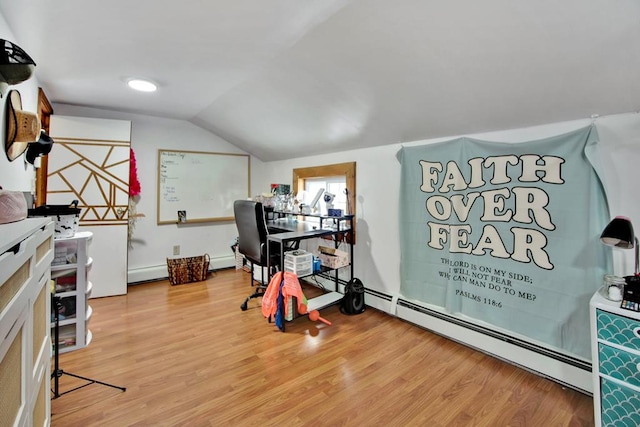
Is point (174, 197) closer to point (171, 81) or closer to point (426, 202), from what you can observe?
point (171, 81)

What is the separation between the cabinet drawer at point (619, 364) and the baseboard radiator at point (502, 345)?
39 cm

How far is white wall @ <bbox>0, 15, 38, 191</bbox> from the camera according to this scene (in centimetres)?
159

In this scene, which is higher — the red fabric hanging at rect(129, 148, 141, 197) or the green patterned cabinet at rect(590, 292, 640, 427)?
the red fabric hanging at rect(129, 148, 141, 197)

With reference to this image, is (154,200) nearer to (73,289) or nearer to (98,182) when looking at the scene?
(98,182)

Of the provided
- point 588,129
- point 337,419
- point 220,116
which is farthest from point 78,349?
point 588,129

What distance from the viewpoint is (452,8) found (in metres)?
1.37

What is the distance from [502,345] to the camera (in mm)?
1988

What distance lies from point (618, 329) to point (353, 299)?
1800 mm

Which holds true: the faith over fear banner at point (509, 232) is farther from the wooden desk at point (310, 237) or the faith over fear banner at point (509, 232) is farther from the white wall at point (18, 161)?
the white wall at point (18, 161)

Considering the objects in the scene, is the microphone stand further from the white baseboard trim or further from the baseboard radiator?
the baseboard radiator

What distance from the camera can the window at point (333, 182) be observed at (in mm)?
3086

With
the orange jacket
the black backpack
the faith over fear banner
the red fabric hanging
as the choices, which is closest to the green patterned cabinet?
the faith over fear banner

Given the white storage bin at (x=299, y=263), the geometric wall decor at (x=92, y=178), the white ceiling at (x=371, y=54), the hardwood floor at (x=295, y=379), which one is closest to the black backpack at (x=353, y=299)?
the hardwood floor at (x=295, y=379)

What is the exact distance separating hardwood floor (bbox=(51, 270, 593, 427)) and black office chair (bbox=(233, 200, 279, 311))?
22.5 inches
